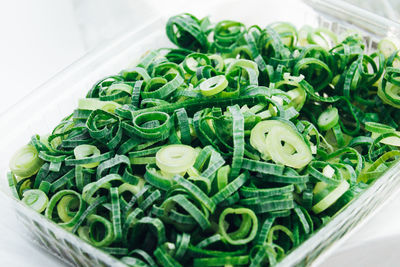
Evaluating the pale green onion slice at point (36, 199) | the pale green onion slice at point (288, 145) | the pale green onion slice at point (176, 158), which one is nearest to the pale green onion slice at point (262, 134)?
the pale green onion slice at point (288, 145)

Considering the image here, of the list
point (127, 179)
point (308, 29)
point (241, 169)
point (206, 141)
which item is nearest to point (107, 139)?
point (127, 179)

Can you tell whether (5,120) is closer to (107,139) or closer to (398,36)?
(107,139)

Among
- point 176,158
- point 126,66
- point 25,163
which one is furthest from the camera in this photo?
point 126,66

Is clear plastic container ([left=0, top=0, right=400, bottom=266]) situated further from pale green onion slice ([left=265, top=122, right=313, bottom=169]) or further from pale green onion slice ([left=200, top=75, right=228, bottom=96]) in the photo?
pale green onion slice ([left=200, top=75, right=228, bottom=96])

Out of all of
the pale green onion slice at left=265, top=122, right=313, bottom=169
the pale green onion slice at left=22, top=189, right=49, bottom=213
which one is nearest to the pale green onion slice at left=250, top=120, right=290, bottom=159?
the pale green onion slice at left=265, top=122, right=313, bottom=169

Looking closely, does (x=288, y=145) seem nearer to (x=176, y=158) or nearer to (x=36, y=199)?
(x=176, y=158)

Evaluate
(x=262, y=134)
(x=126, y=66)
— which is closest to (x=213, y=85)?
(x=262, y=134)
